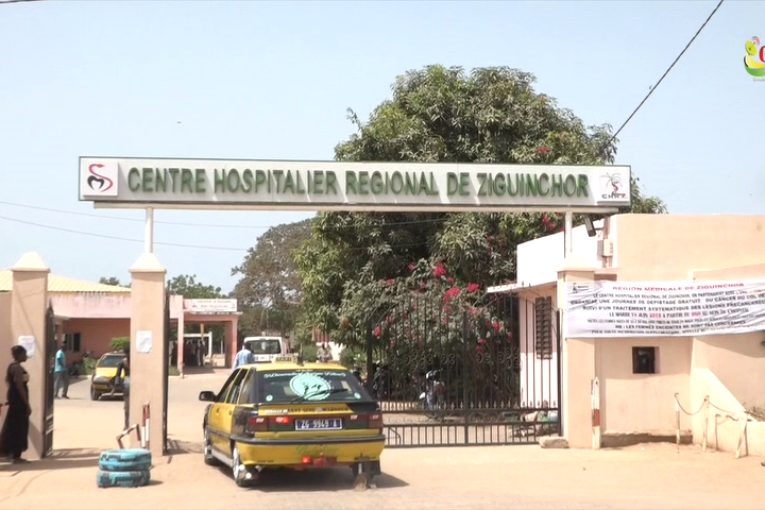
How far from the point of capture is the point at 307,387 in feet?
38.3

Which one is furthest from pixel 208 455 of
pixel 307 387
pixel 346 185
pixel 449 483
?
pixel 346 185

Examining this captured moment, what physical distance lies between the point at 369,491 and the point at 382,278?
16.0 meters

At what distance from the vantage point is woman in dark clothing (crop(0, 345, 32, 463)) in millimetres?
14125

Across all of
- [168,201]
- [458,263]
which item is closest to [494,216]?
[458,263]

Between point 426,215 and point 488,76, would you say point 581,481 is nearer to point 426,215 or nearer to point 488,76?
point 426,215

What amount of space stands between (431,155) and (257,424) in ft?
55.6

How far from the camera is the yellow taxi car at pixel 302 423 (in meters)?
11.2

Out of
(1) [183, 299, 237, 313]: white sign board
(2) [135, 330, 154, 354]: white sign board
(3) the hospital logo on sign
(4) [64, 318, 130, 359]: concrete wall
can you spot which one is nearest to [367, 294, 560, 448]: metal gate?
(2) [135, 330, 154, 354]: white sign board

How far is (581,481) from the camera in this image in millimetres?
12445

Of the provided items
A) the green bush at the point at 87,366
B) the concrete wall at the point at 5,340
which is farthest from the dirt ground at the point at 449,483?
the green bush at the point at 87,366

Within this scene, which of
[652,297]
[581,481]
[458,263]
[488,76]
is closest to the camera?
[581,481]

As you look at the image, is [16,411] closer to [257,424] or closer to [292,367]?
[292,367]

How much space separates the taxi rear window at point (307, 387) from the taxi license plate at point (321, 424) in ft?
0.85

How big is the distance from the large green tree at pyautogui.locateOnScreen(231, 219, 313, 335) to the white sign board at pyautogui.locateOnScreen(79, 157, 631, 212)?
159 feet
